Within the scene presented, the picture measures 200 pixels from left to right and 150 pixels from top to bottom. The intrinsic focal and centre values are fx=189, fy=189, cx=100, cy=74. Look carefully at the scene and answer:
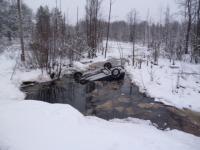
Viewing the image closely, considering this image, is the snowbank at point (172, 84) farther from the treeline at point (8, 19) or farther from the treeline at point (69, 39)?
the treeline at point (8, 19)

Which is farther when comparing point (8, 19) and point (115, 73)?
point (8, 19)

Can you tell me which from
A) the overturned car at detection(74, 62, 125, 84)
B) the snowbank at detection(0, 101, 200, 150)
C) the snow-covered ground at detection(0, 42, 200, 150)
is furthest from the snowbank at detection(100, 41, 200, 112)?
the snowbank at detection(0, 101, 200, 150)

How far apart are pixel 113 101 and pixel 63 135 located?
4.84 meters

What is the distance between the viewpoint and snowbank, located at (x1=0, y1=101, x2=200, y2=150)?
4297mm

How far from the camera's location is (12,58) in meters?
17.5

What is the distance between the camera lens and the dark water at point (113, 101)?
7359mm

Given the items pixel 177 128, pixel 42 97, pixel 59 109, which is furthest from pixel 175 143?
pixel 42 97

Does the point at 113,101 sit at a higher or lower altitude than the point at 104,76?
lower

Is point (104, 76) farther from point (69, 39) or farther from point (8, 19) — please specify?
point (8, 19)

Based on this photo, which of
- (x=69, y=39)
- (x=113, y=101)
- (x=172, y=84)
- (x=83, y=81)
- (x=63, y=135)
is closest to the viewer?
(x=63, y=135)

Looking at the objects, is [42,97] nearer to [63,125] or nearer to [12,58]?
[63,125]

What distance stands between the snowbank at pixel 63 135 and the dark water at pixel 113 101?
4.72 ft

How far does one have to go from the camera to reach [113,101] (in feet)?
30.2

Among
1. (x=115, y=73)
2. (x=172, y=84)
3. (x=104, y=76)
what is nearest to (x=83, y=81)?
(x=104, y=76)
